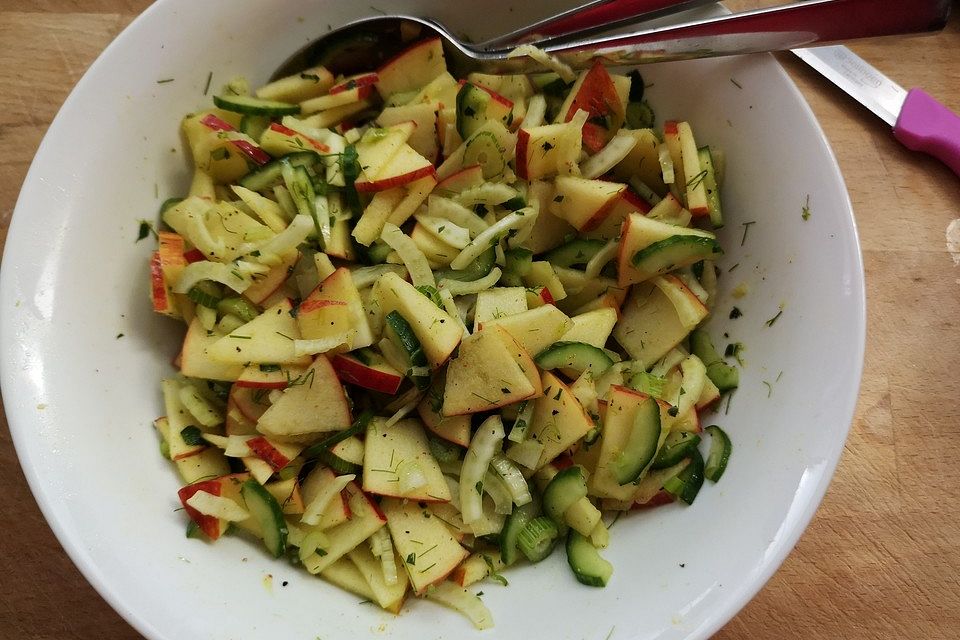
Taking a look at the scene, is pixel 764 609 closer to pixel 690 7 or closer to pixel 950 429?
pixel 950 429

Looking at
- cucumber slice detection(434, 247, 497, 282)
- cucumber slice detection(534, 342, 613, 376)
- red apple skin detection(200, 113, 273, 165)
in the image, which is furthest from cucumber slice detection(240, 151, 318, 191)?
cucumber slice detection(534, 342, 613, 376)

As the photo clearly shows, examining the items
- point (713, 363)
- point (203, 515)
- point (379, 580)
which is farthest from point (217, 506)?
point (713, 363)

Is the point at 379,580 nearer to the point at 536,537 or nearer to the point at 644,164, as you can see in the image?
the point at 536,537

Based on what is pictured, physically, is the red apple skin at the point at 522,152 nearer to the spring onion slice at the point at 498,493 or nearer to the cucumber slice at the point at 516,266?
the cucumber slice at the point at 516,266

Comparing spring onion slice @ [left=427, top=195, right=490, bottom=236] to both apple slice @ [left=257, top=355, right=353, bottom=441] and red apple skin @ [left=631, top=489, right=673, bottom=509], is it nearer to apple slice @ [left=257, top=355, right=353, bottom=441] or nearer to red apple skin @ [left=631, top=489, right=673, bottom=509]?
apple slice @ [left=257, top=355, right=353, bottom=441]

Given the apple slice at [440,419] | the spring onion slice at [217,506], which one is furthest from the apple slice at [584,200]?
the spring onion slice at [217,506]
